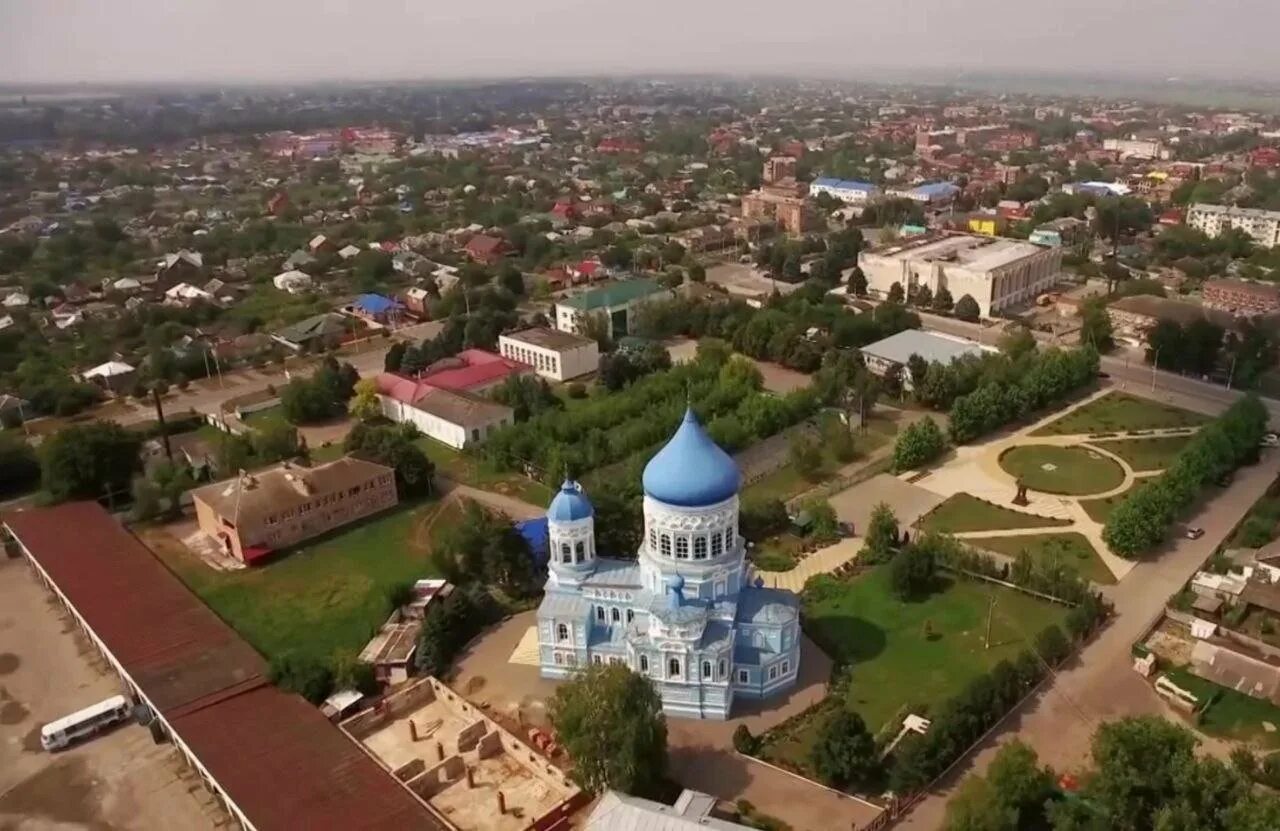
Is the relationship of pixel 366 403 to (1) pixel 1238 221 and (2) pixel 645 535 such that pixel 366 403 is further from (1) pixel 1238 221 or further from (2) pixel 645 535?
(1) pixel 1238 221

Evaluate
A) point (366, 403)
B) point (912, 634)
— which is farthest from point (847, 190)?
point (912, 634)

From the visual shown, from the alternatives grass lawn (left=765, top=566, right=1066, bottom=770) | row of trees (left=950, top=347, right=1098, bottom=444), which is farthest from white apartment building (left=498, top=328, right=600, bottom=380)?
grass lawn (left=765, top=566, right=1066, bottom=770)

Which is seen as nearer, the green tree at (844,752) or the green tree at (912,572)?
the green tree at (844,752)

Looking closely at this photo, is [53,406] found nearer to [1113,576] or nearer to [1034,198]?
[1113,576]

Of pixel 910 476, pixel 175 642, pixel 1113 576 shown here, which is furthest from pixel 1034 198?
pixel 175 642

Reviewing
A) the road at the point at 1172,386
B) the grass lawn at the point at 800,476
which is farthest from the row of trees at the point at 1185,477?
the grass lawn at the point at 800,476

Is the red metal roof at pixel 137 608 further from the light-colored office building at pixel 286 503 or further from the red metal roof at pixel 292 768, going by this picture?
the light-colored office building at pixel 286 503
